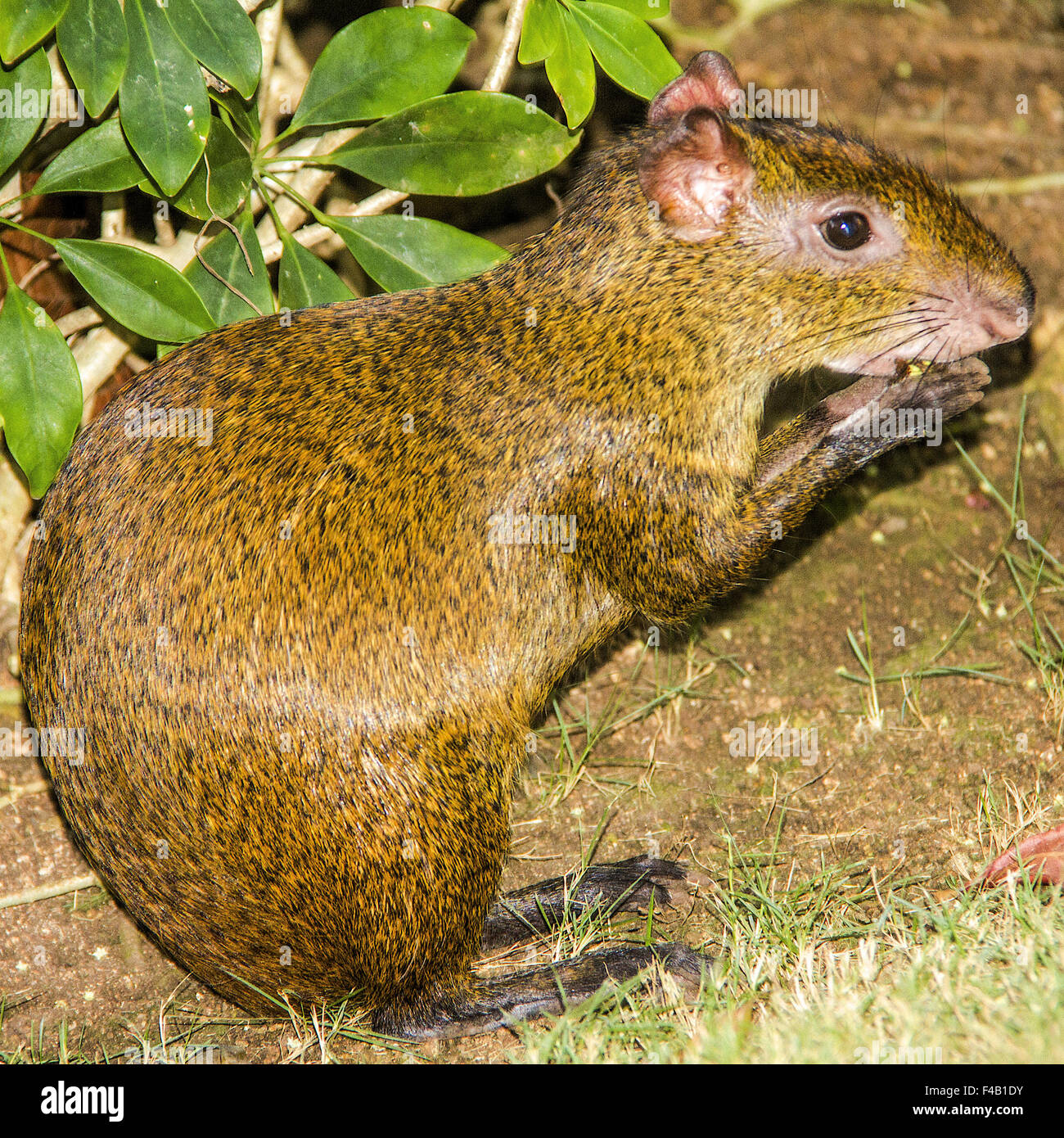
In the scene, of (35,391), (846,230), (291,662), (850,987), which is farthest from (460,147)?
(850,987)

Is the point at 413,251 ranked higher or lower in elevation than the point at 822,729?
higher

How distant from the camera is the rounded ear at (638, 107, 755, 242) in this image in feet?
10.4

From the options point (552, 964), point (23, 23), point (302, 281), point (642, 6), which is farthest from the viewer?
point (302, 281)

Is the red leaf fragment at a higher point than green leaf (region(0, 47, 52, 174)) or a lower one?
lower

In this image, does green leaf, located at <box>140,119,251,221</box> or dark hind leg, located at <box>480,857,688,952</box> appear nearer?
green leaf, located at <box>140,119,251,221</box>

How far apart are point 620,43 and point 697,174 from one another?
614mm

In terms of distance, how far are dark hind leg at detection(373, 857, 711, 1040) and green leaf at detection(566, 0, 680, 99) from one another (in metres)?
2.39

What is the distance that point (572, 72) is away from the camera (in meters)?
3.49

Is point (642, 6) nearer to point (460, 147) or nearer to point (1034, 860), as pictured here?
point (460, 147)

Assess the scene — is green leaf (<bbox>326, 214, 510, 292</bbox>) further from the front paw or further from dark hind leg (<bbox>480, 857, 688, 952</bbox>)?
dark hind leg (<bbox>480, 857, 688, 952</bbox>)

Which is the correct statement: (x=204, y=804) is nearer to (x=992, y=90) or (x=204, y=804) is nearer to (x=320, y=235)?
(x=320, y=235)

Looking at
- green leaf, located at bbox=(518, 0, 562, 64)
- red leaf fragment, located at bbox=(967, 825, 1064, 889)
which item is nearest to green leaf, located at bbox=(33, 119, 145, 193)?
green leaf, located at bbox=(518, 0, 562, 64)

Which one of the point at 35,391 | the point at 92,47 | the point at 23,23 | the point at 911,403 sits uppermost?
the point at 23,23

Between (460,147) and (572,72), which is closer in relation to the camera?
(572,72)
